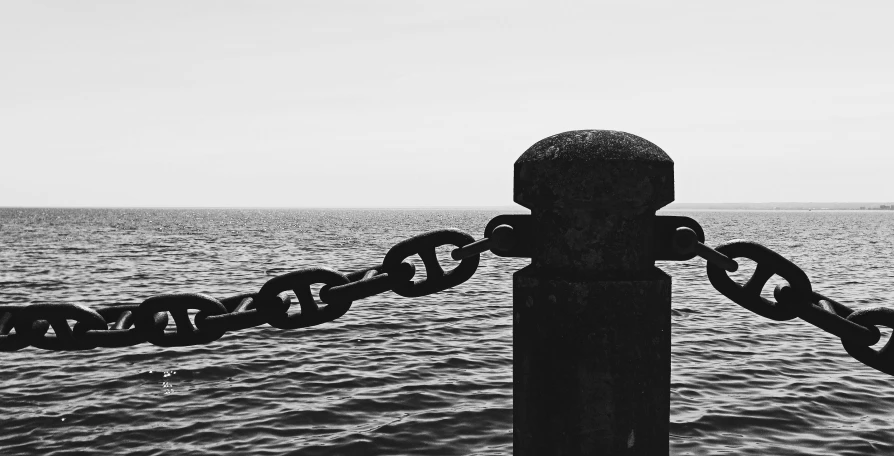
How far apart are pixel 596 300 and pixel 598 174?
278 millimetres

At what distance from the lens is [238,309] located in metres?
2.15

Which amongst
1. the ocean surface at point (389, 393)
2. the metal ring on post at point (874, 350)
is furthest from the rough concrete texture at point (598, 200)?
the ocean surface at point (389, 393)

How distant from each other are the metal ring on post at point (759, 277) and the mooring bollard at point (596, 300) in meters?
0.31

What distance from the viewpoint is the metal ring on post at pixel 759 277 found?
5.87 ft

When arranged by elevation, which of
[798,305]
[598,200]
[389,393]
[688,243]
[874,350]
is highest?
[598,200]

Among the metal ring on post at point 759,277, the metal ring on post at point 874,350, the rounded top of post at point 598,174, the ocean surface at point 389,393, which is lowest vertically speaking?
the ocean surface at point 389,393

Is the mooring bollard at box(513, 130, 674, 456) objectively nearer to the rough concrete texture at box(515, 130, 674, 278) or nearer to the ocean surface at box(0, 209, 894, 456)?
the rough concrete texture at box(515, 130, 674, 278)

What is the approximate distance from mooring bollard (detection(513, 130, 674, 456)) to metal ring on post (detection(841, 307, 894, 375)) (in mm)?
617

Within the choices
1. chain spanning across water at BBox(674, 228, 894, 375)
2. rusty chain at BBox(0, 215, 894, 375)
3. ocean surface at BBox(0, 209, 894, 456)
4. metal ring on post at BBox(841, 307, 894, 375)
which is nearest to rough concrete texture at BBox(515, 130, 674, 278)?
rusty chain at BBox(0, 215, 894, 375)

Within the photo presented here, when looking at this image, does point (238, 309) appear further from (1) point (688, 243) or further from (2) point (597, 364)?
(1) point (688, 243)

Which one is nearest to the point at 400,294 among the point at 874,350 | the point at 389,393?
the point at 874,350

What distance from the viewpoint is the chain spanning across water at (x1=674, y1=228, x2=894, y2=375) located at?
180 centimetres

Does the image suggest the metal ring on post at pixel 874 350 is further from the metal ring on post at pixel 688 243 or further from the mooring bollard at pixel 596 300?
the mooring bollard at pixel 596 300

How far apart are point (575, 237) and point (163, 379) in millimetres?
8450
